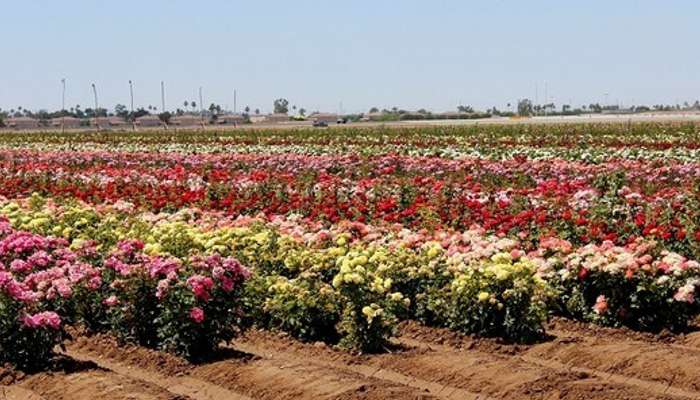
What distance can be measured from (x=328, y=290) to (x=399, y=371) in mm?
1179

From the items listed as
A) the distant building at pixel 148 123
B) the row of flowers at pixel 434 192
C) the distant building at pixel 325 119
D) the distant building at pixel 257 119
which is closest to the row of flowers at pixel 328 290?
the row of flowers at pixel 434 192

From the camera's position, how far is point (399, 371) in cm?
Answer: 783

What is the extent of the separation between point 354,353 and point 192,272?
137 cm

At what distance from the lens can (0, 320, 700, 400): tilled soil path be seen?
7020mm

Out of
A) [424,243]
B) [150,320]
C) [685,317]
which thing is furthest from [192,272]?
[685,317]

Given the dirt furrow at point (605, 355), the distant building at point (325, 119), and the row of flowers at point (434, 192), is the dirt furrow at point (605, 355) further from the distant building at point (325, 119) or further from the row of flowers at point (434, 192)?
the distant building at point (325, 119)

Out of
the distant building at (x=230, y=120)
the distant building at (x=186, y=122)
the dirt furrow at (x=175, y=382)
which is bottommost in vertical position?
the distant building at (x=230, y=120)

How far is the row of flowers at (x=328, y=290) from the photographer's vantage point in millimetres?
8219

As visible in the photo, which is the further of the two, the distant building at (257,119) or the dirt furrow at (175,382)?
the distant building at (257,119)

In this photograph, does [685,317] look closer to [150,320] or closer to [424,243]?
[424,243]

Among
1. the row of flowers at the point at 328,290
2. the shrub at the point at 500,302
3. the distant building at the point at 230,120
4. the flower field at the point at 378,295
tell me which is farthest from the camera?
the distant building at the point at 230,120

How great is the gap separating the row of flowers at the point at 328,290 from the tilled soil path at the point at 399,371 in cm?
22

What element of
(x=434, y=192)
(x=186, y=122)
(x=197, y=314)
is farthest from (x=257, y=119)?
(x=197, y=314)

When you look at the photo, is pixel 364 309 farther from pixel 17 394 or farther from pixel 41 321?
pixel 17 394
